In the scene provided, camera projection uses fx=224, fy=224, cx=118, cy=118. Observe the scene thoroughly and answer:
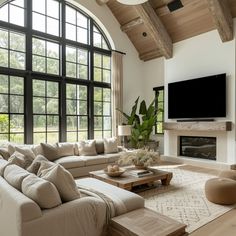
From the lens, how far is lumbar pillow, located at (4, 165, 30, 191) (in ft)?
7.09

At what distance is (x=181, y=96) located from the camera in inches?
265

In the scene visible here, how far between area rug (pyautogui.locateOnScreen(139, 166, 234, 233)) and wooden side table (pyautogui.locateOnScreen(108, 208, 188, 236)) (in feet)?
2.73

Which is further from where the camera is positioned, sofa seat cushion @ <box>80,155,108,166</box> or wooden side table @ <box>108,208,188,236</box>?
sofa seat cushion @ <box>80,155,108,166</box>

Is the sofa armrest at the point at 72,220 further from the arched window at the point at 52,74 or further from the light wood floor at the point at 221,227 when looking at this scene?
the arched window at the point at 52,74

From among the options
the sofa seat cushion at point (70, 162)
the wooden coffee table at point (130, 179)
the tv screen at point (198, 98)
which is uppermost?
the tv screen at point (198, 98)

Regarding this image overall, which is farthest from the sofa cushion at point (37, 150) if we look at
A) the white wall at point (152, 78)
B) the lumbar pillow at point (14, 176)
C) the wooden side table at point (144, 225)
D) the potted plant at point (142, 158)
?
the white wall at point (152, 78)

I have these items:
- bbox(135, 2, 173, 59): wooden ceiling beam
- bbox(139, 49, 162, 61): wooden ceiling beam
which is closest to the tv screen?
bbox(135, 2, 173, 59): wooden ceiling beam

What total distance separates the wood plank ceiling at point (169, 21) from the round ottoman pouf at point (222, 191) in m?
4.06

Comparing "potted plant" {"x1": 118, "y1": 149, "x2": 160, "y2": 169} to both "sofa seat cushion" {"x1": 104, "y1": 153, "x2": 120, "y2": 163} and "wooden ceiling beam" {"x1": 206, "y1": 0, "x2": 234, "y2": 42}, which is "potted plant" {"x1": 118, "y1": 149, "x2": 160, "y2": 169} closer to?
"sofa seat cushion" {"x1": 104, "y1": 153, "x2": 120, "y2": 163}

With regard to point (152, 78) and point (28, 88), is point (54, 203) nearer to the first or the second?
point (28, 88)

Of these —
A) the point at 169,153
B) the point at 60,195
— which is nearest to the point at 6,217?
the point at 60,195

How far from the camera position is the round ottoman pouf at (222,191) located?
10.9 feet

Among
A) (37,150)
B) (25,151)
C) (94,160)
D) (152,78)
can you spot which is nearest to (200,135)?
(152,78)

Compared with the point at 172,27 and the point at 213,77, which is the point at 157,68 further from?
the point at 213,77
